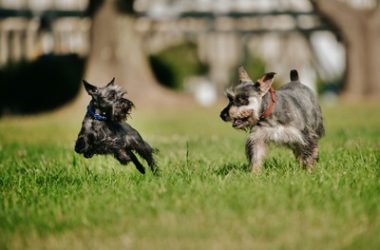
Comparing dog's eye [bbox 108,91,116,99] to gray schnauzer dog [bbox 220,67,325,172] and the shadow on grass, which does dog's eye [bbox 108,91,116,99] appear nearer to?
gray schnauzer dog [bbox 220,67,325,172]

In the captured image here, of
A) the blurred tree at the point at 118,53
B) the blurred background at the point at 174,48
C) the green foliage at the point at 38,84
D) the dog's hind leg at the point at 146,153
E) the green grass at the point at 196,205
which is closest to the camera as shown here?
the green grass at the point at 196,205

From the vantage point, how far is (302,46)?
28.4 m

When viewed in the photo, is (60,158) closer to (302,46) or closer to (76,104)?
(76,104)

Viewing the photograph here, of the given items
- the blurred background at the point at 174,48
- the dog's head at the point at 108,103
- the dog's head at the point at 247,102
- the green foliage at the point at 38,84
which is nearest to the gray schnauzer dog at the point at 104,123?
the dog's head at the point at 108,103

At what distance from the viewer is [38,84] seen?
22.1 metres

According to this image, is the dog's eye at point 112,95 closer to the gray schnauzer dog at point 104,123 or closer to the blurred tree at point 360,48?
the gray schnauzer dog at point 104,123

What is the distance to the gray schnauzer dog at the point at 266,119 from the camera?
25.4ft

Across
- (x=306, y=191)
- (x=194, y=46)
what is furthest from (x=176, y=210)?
(x=194, y=46)

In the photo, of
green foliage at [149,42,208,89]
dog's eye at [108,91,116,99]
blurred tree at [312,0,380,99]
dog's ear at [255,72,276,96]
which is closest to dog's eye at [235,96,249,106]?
dog's ear at [255,72,276,96]

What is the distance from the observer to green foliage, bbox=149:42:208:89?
25.3m

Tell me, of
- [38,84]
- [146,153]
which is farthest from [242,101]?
[38,84]

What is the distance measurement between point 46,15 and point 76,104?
21.8 ft

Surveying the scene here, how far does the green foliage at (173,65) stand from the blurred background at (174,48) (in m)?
0.03

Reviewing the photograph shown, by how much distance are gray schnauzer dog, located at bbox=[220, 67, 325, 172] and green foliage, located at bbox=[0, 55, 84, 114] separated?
1470 cm
